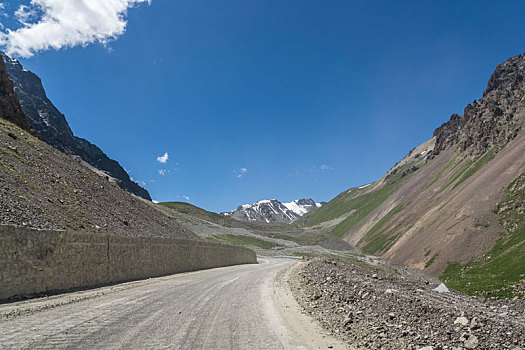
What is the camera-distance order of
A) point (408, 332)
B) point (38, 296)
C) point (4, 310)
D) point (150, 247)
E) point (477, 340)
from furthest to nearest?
1. point (150, 247)
2. point (38, 296)
3. point (4, 310)
4. point (408, 332)
5. point (477, 340)

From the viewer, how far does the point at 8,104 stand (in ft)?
130

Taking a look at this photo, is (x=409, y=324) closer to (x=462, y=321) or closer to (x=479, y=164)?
(x=462, y=321)

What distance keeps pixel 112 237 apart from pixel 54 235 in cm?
446

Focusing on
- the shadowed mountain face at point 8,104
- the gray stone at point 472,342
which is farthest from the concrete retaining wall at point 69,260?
the shadowed mountain face at point 8,104

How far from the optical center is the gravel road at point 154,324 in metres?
6.65

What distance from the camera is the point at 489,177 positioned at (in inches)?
2409

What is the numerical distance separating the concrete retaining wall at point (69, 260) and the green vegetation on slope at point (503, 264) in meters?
27.2

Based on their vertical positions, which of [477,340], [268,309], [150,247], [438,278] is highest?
[150,247]

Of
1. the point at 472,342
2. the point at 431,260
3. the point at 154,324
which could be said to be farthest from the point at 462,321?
the point at 431,260

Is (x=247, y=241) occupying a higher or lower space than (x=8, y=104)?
lower

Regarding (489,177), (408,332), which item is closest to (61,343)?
(408,332)

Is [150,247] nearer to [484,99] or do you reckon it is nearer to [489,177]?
[489,177]

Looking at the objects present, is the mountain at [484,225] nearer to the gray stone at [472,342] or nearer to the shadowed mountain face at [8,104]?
the gray stone at [472,342]

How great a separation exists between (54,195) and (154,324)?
63.8ft
